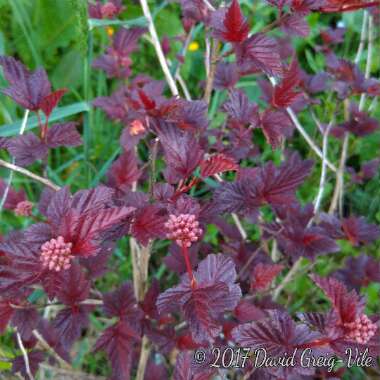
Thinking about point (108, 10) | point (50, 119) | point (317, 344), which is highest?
point (108, 10)

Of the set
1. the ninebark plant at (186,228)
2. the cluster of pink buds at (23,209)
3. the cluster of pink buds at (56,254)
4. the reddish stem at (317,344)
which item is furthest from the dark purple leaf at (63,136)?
the reddish stem at (317,344)

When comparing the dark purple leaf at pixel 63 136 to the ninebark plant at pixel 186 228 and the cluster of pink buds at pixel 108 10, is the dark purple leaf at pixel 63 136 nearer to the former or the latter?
the ninebark plant at pixel 186 228

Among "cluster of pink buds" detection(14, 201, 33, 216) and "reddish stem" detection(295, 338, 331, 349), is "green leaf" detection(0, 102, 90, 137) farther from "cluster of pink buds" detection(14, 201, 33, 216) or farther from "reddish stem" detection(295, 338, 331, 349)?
"reddish stem" detection(295, 338, 331, 349)

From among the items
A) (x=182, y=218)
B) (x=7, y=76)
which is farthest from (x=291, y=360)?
(x=7, y=76)

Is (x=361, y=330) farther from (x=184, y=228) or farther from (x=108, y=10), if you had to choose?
(x=108, y=10)

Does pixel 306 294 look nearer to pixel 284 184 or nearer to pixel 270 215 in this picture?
pixel 270 215

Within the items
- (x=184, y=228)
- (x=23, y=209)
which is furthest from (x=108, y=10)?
(x=184, y=228)

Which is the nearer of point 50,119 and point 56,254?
point 56,254

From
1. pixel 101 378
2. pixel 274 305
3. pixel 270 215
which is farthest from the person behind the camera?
pixel 270 215
